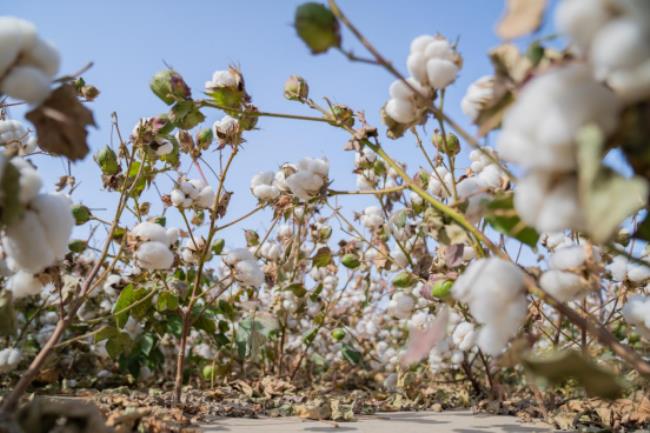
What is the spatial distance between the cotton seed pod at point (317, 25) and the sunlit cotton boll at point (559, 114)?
1.00 ft

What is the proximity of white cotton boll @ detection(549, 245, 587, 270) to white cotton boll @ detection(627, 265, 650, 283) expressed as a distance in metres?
0.47

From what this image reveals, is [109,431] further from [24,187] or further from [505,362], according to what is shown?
[505,362]

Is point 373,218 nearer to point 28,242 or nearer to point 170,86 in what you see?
point 170,86

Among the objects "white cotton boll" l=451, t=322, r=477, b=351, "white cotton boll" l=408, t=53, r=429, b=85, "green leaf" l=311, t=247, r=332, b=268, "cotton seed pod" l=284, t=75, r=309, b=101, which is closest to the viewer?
"white cotton boll" l=408, t=53, r=429, b=85

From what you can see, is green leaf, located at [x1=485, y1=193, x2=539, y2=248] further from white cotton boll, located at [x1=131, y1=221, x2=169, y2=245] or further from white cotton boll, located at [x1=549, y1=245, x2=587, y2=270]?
white cotton boll, located at [x1=131, y1=221, x2=169, y2=245]

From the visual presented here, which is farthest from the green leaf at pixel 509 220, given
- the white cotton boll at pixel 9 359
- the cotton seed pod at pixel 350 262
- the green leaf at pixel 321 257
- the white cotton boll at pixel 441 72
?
the white cotton boll at pixel 9 359

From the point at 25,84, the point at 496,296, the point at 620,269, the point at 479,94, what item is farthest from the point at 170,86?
the point at 620,269

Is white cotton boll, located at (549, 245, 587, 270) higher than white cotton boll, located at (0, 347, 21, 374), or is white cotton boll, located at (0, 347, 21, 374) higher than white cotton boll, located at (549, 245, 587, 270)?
white cotton boll, located at (549, 245, 587, 270)

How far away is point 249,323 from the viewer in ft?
6.01

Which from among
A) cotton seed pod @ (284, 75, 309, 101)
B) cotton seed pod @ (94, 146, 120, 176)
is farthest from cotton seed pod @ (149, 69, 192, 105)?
cotton seed pod @ (94, 146, 120, 176)

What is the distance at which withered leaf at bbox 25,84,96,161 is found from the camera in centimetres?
55

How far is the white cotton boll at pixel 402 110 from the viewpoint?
0.76 m

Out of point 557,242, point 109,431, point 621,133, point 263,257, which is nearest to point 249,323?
point 263,257

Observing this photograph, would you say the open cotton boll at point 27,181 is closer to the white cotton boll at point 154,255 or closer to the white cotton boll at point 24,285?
the white cotton boll at point 24,285
